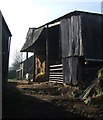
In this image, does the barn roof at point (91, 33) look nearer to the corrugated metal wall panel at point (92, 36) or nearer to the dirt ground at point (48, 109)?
the corrugated metal wall panel at point (92, 36)

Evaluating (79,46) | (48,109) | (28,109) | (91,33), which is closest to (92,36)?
(91,33)

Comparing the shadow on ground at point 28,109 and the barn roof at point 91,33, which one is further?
the barn roof at point 91,33

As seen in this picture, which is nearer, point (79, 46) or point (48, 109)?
point (48, 109)

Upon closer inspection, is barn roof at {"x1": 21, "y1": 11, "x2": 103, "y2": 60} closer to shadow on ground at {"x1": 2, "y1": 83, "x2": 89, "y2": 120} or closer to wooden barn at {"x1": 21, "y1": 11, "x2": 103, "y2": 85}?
wooden barn at {"x1": 21, "y1": 11, "x2": 103, "y2": 85}

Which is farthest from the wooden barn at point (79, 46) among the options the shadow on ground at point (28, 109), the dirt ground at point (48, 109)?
the shadow on ground at point (28, 109)

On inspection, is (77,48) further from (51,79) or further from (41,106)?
(41,106)

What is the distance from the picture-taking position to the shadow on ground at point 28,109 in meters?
10.6

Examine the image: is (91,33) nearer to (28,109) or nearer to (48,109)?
(48,109)

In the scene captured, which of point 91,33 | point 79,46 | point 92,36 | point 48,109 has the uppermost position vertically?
point 91,33

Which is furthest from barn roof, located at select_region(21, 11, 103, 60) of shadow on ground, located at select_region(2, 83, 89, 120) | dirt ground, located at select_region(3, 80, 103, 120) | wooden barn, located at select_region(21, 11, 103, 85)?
shadow on ground, located at select_region(2, 83, 89, 120)

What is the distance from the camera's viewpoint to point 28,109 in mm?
11734

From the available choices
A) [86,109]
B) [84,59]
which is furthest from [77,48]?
[86,109]

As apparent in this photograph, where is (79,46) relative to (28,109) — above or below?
above

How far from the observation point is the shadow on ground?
34.8ft
